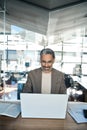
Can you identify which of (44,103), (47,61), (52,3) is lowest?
(44,103)

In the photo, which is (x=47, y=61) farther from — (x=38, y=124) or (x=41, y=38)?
(x=41, y=38)

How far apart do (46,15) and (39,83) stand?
277 centimetres

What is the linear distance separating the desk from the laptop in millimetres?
52

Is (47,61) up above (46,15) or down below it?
below

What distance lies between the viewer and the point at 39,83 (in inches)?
65.0

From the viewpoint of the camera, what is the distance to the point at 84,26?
5.02 meters

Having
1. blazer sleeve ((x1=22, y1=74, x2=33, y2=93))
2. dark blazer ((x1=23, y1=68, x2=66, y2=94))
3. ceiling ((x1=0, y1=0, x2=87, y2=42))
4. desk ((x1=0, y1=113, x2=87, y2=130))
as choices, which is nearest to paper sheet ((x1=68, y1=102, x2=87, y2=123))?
desk ((x1=0, y1=113, x2=87, y2=130))

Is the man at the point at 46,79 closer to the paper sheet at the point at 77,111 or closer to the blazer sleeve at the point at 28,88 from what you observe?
the blazer sleeve at the point at 28,88

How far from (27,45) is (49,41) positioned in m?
0.53

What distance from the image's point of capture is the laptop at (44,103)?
1.23 meters

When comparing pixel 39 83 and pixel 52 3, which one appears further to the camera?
pixel 52 3

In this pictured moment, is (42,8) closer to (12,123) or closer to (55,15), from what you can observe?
(55,15)

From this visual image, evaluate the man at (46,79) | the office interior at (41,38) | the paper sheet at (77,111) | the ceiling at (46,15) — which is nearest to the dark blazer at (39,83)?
the man at (46,79)

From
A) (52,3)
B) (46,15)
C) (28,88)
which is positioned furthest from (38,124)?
(46,15)
